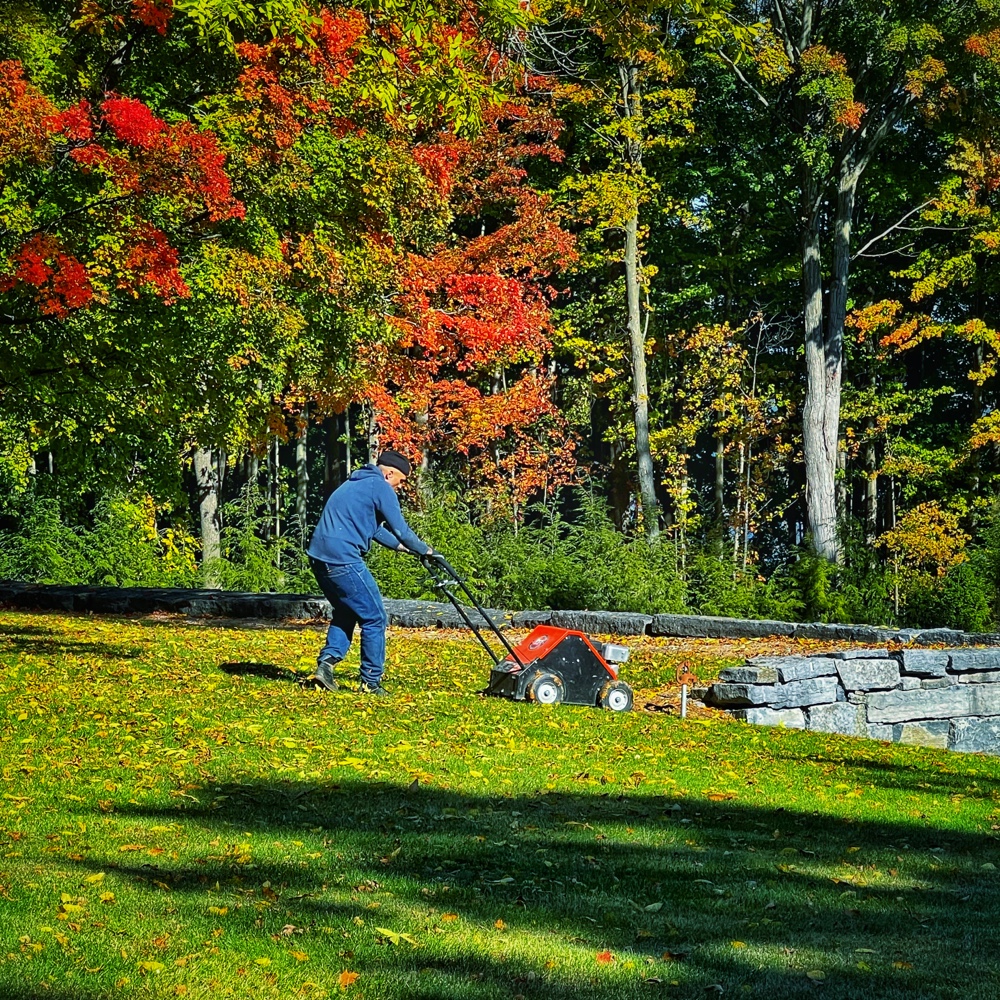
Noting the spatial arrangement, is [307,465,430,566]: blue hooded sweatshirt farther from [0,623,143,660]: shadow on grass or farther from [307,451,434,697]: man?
[0,623,143,660]: shadow on grass

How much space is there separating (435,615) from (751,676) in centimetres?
651

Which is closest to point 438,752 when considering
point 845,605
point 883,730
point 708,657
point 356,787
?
point 356,787

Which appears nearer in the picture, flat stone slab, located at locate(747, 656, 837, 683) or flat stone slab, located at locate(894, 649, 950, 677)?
flat stone slab, located at locate(747, 656, 837, 683)

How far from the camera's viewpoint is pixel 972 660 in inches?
508

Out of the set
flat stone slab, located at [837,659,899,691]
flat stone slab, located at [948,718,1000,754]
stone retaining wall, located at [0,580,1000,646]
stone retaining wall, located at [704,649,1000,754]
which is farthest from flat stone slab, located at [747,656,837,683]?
stone retaining wall, located at [0,580,1000,646]

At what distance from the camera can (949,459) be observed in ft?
90.9

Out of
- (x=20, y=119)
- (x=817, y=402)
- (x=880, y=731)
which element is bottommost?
(x=880, y=731)

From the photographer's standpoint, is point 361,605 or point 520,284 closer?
point 361,605

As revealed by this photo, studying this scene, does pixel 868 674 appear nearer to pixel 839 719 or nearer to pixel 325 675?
pixel 839 719

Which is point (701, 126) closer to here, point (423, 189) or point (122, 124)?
point (423, 189)

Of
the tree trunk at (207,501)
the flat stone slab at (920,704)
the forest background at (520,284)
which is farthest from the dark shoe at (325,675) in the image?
the tree trunk at (207,501)

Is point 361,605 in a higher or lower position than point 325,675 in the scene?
higher

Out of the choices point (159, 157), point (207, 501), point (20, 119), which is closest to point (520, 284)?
point (207, 501)

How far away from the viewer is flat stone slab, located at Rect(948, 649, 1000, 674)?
12.8 meters
